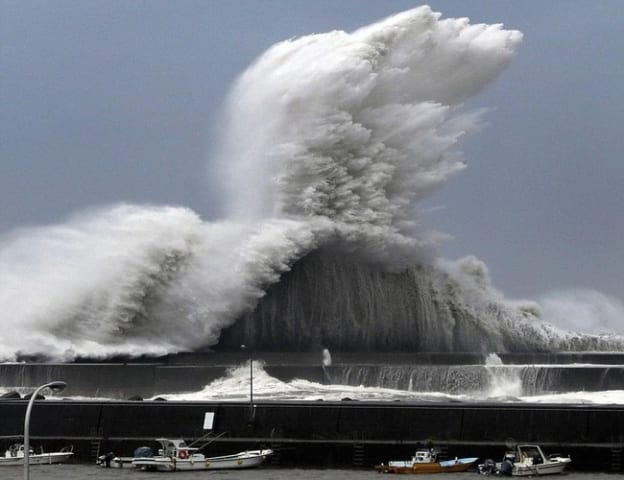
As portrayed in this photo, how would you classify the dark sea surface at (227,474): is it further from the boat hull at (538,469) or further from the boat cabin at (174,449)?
the boat cabin at (174,449)

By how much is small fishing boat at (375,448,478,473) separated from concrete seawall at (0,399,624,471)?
0.44 metres

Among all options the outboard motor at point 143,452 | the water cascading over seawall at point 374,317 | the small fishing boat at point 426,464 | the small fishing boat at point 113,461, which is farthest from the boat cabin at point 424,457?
the water cascading over seawall at point 374,317

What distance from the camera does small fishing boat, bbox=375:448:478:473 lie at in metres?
30.4

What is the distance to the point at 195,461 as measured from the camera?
105 ft

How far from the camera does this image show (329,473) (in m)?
30.8

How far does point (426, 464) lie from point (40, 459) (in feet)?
30.6

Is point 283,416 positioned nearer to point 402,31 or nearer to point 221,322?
point 221,322

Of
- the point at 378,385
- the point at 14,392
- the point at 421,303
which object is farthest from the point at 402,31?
the point at 14,392

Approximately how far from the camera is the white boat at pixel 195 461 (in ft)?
104

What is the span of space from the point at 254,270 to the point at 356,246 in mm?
3657

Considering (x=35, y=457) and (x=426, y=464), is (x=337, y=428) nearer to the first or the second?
(x=426, y=464)

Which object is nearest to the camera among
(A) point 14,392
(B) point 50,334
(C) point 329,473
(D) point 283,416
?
(C) point 329,473

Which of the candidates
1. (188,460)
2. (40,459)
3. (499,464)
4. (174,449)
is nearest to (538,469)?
(499,464)

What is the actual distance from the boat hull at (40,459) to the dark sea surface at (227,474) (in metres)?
0.52
